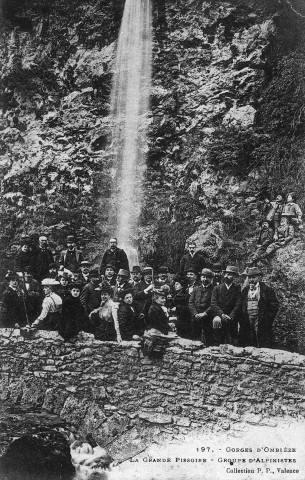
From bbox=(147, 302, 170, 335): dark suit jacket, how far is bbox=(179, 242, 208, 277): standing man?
661 mm

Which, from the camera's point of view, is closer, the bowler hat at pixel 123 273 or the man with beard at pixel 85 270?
the bowler hat at pixel 123 273

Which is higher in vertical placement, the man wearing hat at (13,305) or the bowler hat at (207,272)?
the bowler hat at (207,272)

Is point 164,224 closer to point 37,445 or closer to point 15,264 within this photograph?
point 15,264

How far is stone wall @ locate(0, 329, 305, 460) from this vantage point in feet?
21.6

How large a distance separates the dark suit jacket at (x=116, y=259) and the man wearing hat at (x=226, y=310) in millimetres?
1456

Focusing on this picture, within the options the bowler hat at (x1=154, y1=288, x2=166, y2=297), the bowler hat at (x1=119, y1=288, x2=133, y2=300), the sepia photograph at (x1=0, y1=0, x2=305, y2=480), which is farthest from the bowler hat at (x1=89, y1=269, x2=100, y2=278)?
the bowler hat at (x1=154, y1=288, x2=166, y2=297)

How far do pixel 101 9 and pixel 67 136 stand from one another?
6.75ft

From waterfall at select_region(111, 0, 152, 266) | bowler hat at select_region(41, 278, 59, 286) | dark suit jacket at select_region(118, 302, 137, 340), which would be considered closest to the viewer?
dark suit jacket at select_region(118, 302, 137, 340)

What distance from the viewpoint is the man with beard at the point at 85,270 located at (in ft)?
24.7

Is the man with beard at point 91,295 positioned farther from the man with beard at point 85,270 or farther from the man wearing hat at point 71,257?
the man wearing hat at point 71,257

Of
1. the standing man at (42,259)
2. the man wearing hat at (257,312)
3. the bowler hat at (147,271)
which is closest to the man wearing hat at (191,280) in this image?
the bowler hat at (147,271)

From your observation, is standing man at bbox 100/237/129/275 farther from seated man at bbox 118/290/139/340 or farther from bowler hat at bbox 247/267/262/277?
bowler hat at bbox 247/267/262/277

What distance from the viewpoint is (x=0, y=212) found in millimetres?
7891

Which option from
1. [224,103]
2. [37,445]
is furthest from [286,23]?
[37,445]
